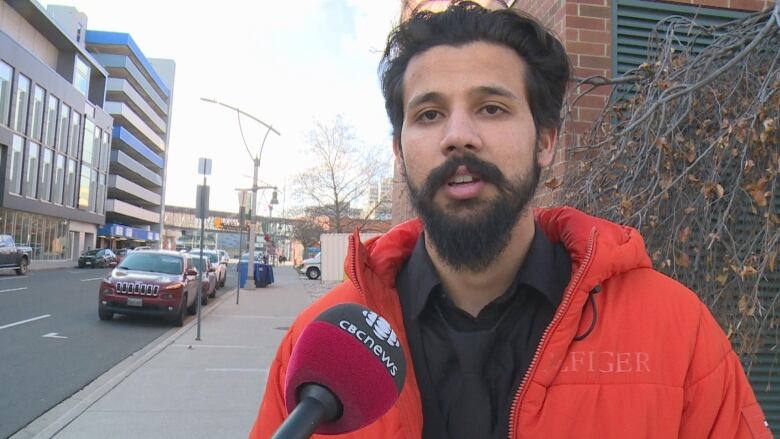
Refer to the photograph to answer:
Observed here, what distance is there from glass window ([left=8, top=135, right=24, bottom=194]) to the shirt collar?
42222mm

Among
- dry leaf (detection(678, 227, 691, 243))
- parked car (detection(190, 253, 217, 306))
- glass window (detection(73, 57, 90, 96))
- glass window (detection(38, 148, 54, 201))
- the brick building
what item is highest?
glass window (detection(73, 57, 90, 96))


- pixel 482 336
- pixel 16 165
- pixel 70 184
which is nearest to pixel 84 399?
pixel 482 336

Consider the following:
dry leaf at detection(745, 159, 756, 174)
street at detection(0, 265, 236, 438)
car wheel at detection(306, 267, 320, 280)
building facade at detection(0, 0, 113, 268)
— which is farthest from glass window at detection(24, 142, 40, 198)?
dry leaf at detection(745, 159, 756, 174)

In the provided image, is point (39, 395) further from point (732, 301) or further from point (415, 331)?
point (732, 301)

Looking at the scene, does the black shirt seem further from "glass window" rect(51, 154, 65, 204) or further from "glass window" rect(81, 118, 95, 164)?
"glass window" rect(81, 118, 95, 164)

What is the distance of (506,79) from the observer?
6.27 feet

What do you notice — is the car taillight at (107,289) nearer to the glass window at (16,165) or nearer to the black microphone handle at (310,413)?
the black microphone handle at (310,413)

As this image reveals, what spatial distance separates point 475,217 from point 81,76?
5730 cm

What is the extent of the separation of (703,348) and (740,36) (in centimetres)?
254

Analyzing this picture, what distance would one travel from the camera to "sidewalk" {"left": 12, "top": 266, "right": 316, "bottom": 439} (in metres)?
5.34

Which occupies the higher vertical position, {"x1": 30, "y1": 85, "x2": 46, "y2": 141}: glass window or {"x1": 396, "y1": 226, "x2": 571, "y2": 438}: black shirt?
{"x1": 30, "y1": 85, "x2": 46, "y2": 141}: glass window

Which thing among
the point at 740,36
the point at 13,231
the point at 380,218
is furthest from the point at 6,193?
the point at 740,36

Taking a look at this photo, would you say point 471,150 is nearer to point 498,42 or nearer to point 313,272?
point 498,42

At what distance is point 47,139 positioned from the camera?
1656 inches
